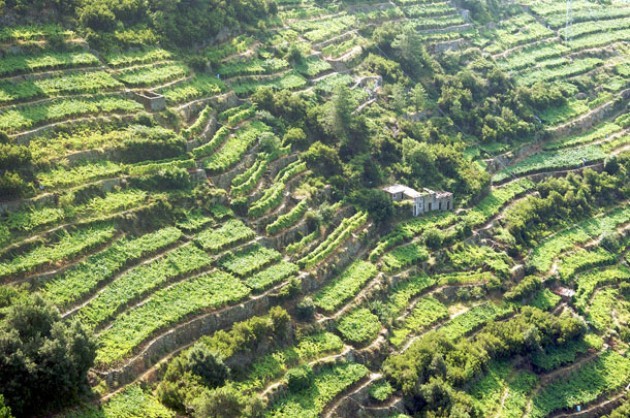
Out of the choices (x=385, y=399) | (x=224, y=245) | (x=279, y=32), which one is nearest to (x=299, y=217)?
(x=224, y=245)

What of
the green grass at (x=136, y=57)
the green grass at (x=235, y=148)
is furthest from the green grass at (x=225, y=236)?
the green grass at (x=136, y=57)

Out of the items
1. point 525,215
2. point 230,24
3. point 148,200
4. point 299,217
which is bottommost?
point 525,215

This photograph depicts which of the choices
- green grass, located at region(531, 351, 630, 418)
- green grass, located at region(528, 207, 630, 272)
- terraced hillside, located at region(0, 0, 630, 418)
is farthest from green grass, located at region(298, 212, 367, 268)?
green grass, located at region(531, 351, 630, 418)

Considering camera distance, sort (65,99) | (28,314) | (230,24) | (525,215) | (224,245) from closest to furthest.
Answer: (28,314)
(224,245)
(65,99)
(525,215)
(230,24)

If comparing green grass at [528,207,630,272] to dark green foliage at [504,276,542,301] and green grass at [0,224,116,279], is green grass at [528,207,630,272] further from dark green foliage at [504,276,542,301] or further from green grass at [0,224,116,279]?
green grass at [0,224,116,279]

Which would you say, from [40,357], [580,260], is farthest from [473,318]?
[40,357]

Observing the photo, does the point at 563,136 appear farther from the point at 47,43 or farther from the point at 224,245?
the point at 47,43
